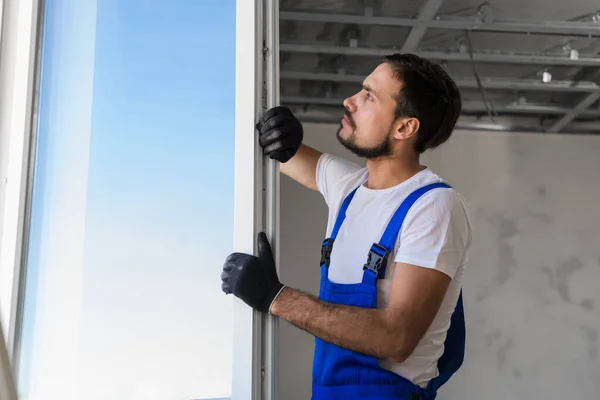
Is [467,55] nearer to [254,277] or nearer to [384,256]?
[384,256]

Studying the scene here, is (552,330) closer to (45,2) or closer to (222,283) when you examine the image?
(222,283)

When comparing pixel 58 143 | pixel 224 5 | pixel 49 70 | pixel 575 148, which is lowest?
pixel 58 143

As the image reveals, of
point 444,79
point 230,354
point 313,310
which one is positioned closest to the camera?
point 230,354

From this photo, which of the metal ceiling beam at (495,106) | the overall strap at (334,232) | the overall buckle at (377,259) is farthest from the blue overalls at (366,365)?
the metal ceiling beam at (495,106)

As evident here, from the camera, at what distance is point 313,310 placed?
1363 millimetres

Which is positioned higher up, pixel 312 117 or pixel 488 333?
pixel 312 117

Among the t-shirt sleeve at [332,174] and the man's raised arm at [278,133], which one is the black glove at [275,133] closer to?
the man's raised arm at [278,133]

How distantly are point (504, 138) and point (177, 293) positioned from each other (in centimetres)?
461

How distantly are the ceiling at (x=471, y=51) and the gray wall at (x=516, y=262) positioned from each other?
28 centimetres

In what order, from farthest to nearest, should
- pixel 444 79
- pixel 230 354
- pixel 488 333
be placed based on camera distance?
pixel 488 333, pixel 444 79, pixel 230 354

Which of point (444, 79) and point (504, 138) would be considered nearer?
point (444, 79)

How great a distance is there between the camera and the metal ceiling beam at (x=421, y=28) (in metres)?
3.25

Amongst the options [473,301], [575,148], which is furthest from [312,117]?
[575,148]

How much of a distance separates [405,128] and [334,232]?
396 millimetres
